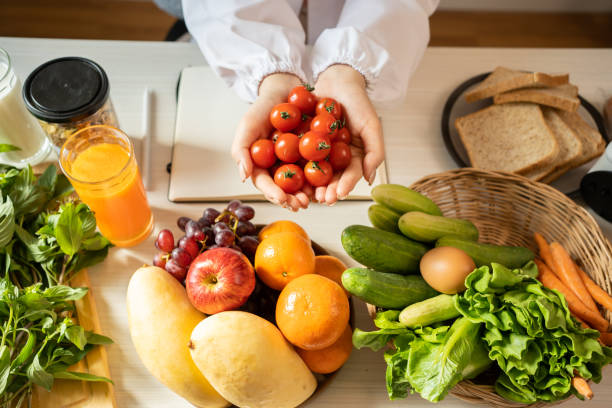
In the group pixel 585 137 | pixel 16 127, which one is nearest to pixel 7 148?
pixel 16 127

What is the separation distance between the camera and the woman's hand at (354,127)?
884mm

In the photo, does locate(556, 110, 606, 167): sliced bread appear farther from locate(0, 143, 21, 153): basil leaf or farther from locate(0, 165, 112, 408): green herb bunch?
locate(0, 143, 21, 153): basil leaf

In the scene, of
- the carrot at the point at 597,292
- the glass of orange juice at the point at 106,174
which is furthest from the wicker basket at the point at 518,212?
the glass of orange juice at the point at 106,174

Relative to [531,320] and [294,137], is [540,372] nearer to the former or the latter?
[531,320]

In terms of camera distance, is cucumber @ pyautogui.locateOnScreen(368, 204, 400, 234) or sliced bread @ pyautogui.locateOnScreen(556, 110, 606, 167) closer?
cucumber @ pyautogui.locateOnScreen(368, 204, 400, 234)

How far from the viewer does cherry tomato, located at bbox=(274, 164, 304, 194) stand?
0.87 metres

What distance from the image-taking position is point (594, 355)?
2.16ft

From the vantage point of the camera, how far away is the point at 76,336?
0.70 m

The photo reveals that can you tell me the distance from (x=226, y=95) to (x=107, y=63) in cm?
32

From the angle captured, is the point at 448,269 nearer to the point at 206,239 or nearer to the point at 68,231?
the point at 206,239

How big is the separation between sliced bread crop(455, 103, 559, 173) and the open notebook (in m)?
0.22

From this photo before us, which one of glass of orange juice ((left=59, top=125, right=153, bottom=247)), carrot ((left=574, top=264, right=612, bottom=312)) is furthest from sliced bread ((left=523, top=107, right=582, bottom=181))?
glass of orange juice ((left=59, top=125, right=153, bottom=247))

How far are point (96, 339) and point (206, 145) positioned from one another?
0.48 m

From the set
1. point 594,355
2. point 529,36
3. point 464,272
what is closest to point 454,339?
point 464,272
